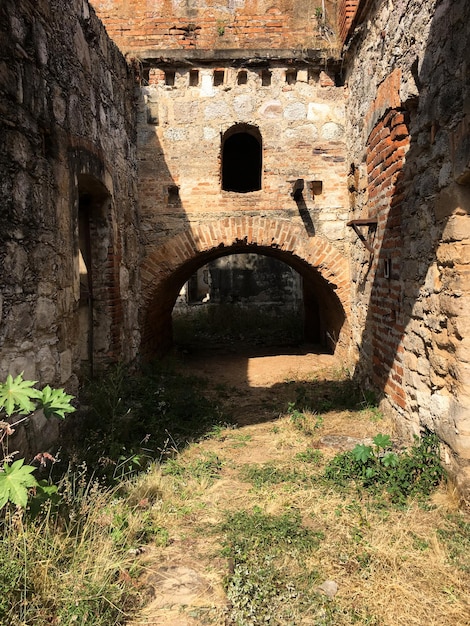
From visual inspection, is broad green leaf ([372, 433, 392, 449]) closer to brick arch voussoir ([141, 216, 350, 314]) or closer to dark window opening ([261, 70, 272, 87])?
brick arch voussoir ([141, 216, 350, 314])

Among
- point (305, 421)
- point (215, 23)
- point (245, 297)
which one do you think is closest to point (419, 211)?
point (305, 421)

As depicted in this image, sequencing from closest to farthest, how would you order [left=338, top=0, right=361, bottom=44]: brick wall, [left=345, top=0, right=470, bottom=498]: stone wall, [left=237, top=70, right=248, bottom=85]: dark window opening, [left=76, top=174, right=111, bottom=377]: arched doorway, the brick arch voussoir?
[left=345, top=0, right=470, bottom=498]: stone wall → [left=76, top=174, right=111, bottom=377]: arched doorway → [left=338, top=0, right=361, bottom=44]: brick wall → [left=237, top=70, right=248, bottom=85]: dark window opening → the brick arch voussoir

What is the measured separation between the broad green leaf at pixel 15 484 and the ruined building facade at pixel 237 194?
0.88 m

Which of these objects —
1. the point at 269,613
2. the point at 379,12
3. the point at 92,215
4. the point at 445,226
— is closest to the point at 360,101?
the point at 379,12

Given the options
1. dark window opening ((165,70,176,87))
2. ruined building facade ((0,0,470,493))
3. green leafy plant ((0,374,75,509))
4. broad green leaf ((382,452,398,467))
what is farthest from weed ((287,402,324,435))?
dark window opening ((165,70,176,87))

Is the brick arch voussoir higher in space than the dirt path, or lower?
higher

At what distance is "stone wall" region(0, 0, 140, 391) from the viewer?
2.71m

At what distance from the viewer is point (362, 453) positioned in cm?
332

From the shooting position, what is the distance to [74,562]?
7.00ft

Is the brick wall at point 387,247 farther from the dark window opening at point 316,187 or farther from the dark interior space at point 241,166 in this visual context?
the dark interior space at point 241,166

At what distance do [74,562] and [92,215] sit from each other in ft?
12.3

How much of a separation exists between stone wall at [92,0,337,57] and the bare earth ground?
548 cm

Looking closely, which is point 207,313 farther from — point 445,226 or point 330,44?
point 445,226

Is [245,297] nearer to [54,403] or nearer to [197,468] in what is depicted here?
[197,468]
